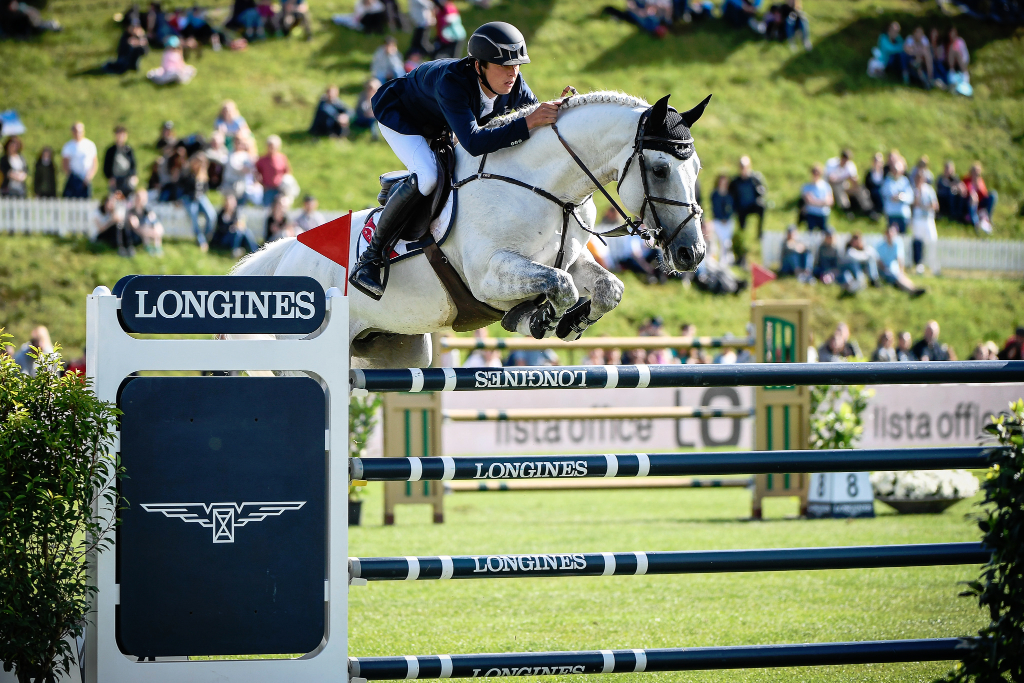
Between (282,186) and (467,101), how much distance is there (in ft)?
39.5

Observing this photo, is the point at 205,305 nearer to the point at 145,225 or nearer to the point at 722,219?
the point at 145,225

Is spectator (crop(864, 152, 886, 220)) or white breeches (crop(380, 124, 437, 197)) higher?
spectator (crop(864, 152, 886, 220))

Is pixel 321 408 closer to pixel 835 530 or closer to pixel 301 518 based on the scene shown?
pixel 301 518

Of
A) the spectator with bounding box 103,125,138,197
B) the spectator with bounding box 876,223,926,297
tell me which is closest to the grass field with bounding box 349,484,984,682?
the spectator with bounding box 103,125,138,197

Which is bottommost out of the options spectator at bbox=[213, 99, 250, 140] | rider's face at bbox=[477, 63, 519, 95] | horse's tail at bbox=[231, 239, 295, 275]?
horse's tail at bbox=[231, 239, 295, 275]

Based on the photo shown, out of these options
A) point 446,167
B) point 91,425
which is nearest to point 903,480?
point 446,167

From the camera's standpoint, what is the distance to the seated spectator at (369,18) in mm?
22562

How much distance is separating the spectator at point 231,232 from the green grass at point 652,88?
236 cm

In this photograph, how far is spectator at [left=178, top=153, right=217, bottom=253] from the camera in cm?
1523

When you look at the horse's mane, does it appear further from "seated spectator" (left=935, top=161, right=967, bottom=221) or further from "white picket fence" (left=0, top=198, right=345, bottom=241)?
"seated spectator" (left=935, top=161, right=967, bottom=221)

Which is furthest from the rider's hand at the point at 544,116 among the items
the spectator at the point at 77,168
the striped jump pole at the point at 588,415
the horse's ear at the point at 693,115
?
the spectator at the point at 77,168

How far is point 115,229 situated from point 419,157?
37.9 feet

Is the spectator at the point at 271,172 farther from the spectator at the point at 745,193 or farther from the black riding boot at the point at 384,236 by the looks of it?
the black riding boot at the point at 384,236

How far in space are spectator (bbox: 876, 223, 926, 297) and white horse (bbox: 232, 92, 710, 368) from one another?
49.0 ft
